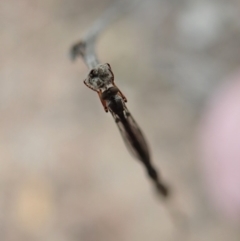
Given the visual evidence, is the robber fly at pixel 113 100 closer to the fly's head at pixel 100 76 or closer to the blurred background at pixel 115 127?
the fly's head at pixel 100 76

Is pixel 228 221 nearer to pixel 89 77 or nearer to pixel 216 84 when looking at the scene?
pixel 216 84

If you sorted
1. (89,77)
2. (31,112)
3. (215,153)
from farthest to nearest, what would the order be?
(31,112), (215,153), (89,77)

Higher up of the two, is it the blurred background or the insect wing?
the blurred background

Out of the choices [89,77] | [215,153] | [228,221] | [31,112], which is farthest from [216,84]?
[89,77]

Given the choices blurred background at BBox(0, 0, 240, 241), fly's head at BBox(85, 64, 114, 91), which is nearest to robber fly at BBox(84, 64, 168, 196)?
fly's head at BBox(85, 64, 114, 91)

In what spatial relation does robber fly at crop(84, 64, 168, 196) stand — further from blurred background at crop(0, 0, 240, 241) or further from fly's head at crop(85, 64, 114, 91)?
blurred background at crop(0, 0, 240, 241)

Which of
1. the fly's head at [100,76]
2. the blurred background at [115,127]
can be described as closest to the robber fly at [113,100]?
the fly's head at [100,76]

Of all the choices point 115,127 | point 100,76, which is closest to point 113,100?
point 100,76
